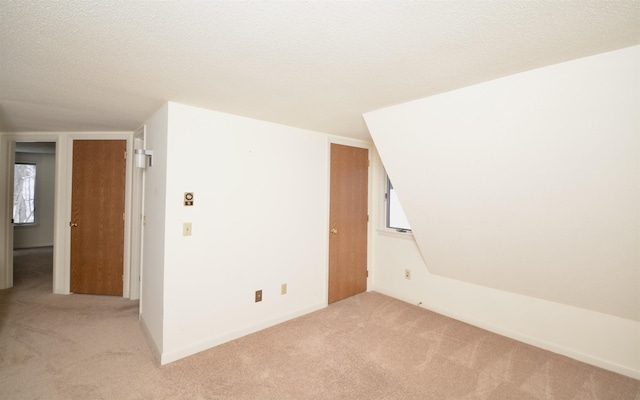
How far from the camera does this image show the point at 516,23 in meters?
1.23

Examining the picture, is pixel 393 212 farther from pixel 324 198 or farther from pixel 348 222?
pixel 324 198

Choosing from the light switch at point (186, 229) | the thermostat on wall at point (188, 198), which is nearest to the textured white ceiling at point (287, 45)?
the thermostat on wall at point (188, 198)

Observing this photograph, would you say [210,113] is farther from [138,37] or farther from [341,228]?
[341,228]

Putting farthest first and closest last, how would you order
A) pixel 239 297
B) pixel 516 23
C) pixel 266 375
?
pixel 239 297 → pixel 266 375 → pixel 516 23

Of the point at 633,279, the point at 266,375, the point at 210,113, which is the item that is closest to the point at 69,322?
the point at 266,375

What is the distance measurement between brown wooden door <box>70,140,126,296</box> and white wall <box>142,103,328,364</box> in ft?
4.29

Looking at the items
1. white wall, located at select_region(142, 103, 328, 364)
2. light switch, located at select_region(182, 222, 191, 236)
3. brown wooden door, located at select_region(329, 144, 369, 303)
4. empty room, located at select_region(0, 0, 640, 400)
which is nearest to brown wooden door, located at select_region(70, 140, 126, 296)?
empty room, located at select_region(0, 0, 640, 400)

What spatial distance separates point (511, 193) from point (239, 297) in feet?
8.54

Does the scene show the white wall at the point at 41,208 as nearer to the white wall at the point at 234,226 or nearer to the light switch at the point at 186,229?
the white wall at the point at 234,226

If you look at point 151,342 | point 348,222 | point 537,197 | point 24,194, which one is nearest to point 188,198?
point 151,342

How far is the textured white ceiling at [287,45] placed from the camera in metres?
1.16

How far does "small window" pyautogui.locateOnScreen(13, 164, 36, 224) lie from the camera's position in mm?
6305

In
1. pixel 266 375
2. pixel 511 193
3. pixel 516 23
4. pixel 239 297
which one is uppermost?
pixel 516 23

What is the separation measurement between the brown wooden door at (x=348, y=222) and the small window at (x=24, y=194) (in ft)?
23.5
